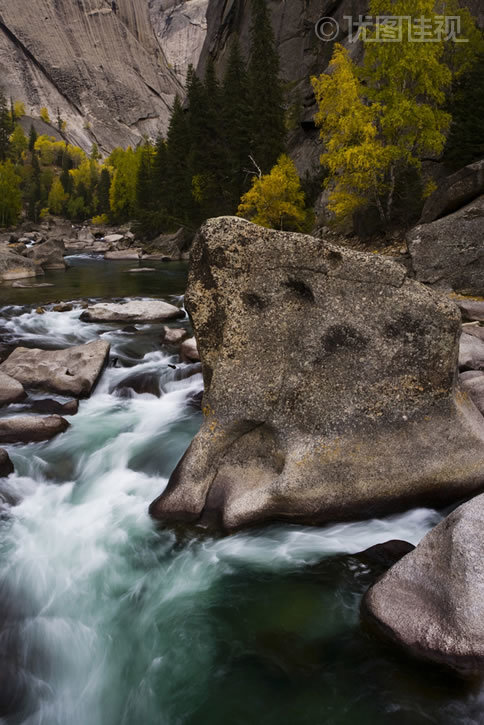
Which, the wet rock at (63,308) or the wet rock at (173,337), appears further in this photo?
the wet rock at (63,308)

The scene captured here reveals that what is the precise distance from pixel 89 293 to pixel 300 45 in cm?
5613

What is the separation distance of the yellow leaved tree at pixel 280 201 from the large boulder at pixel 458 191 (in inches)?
647

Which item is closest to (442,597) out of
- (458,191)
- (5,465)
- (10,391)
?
(5,465)

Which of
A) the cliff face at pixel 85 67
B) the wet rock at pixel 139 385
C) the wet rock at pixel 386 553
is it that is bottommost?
the wet rock at pixel 386 553

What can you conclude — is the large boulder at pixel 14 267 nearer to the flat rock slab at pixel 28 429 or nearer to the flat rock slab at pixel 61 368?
the flat rock slab at pixel 61 368

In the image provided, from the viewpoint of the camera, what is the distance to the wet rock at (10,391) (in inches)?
386

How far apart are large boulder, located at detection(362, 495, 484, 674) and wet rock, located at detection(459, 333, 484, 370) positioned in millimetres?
5465

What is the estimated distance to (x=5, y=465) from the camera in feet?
23.9

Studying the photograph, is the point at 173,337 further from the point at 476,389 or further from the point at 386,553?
the point at 386,553

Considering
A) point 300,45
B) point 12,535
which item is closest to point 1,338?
point 12,535

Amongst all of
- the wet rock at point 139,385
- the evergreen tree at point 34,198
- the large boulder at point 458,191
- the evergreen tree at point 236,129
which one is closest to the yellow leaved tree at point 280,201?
the evergreen tree at point 236,129

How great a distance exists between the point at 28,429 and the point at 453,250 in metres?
13.6

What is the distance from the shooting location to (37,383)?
10586 millimetres

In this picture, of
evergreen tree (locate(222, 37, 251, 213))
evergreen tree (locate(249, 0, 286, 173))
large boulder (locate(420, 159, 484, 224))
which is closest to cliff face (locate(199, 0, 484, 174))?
evergreen tree (locate(249, 0, 286, 173))
